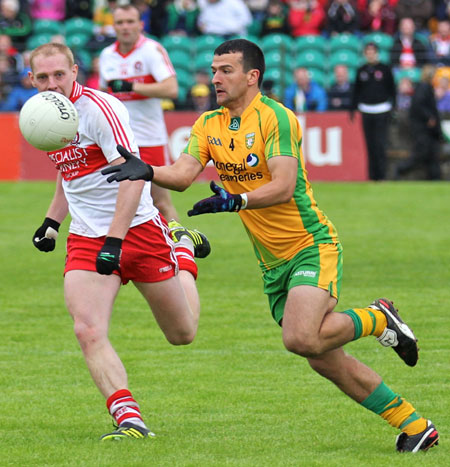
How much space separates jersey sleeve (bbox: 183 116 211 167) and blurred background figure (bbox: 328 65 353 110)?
50.6ft

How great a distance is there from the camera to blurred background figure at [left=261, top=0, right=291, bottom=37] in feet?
79.2

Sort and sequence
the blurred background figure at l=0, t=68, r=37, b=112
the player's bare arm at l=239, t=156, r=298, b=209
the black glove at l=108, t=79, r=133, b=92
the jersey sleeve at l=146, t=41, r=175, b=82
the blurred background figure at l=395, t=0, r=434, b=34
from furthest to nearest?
the blurred background figure at l=395, t=0, r=434, b=34
the blurred background figure at l=0, t=68, r=37, b=112
the jersey sleeve at l=146, t=41, r=175, b=82
the black glove at l=108, t=79, r=133, b=92
the player's bare arm at l=239, t=156, r=298, b=209

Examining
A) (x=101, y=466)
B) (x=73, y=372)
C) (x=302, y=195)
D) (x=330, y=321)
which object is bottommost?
(x=73, y=372)

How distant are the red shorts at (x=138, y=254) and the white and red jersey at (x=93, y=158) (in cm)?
A: 6

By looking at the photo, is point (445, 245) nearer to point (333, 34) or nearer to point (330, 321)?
point (330, 321)

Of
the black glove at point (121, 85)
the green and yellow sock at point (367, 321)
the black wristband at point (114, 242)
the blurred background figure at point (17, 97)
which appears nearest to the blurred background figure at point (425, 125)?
the blurred background figure at point (17, 97)

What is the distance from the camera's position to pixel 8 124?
67.1 feet

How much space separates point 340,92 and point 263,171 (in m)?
15.9

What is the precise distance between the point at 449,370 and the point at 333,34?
54.8ft

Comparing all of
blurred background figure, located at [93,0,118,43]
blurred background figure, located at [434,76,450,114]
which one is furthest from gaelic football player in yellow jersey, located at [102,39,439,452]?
blurred background figure, located at [93,0,118,43]

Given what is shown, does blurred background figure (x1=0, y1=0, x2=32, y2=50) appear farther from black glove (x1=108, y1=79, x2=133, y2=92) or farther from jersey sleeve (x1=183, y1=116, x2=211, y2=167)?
jersey sleeve (x1=183, y1=116, x2=211, y2=167)

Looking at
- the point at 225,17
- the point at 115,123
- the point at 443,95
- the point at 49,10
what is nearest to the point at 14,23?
the point at 49,10

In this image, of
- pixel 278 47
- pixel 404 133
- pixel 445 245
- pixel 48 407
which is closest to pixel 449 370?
pixel 48 407

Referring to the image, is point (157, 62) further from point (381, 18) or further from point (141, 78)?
point (381, 18)
